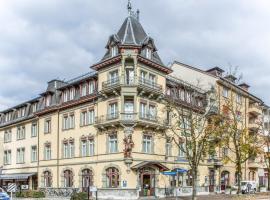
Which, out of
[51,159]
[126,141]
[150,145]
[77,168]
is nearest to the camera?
[126,141]

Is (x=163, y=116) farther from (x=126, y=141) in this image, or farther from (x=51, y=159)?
(x=51, y=159)

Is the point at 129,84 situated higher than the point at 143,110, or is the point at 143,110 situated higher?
the point at 129,84

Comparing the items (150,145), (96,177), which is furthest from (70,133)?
(150,145)

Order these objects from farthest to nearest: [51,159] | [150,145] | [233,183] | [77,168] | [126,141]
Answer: [233,183] < [51,159] < [77,168] < [150,145] < [126,141]

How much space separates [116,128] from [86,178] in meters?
8.68

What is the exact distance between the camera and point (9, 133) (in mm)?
70312

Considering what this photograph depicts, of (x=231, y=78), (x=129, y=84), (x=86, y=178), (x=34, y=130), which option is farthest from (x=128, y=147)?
(x=34, y=130)

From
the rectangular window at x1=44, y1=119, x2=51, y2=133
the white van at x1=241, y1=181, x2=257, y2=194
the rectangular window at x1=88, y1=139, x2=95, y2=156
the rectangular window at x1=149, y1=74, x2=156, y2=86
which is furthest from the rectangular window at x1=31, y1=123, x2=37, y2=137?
the white van at x1=241, y1=181, x2=257, y2=194

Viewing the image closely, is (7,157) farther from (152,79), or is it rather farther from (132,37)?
(132,37)

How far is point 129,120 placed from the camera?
4525 centimetres

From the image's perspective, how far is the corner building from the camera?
45.8 metres

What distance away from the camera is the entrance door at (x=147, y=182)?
4662 cm

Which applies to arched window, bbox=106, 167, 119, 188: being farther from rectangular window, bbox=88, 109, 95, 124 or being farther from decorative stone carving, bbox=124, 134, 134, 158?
rectangular window, bbox=88, 109, 95, 124

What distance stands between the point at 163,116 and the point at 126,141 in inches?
314
